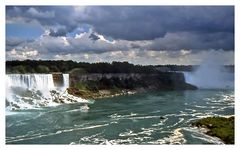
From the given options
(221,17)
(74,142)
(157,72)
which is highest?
(221,17)

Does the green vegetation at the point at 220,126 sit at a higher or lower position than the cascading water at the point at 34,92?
lower

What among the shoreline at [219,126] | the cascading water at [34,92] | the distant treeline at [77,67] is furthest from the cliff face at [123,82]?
the shoreline at [219,126]

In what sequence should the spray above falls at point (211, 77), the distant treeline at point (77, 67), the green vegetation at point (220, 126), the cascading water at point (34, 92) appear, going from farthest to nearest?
the cascading water at point (34, 92) < the distant treeline at point (77, 67) < the spray above falls at point (211, 77) < the green vegetation at point (220, 126)

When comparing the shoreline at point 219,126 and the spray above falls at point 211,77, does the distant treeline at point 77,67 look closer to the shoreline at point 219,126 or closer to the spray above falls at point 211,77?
the spray above falls at point 211,77

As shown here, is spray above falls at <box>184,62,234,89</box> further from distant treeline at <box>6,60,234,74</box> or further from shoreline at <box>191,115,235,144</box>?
shoreline at <box>191,115,235,144</box>

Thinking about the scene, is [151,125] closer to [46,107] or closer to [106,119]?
[106,119]
